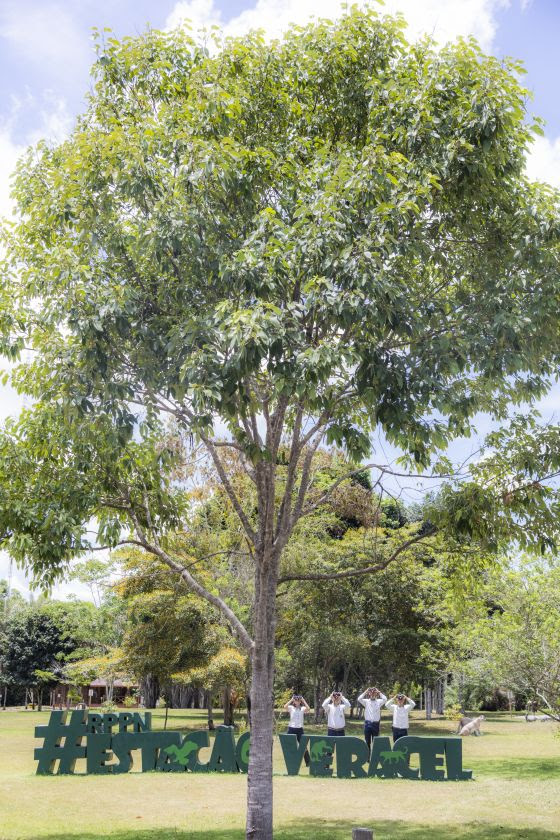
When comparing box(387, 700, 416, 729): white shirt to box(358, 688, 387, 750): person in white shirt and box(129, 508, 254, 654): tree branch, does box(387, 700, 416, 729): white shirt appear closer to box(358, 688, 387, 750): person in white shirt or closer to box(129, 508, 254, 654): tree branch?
box(358, 688, 387, 750): person in white shirt

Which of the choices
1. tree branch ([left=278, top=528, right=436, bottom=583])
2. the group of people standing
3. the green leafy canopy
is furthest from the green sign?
the green leafy canopy

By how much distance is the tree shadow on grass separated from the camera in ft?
33.1

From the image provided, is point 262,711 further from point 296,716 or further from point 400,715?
point 400,715

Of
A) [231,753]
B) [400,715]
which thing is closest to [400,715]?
[400,715]

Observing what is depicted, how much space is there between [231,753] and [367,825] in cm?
534

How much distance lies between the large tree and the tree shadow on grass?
115cm

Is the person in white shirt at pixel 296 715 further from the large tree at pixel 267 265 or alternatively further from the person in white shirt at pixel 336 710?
the large tree at pixel 267 265

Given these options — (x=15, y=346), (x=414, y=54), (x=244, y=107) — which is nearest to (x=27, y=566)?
(x=15, y=346)

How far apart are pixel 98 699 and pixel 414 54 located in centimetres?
5897

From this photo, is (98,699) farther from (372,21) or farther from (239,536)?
(372,21)

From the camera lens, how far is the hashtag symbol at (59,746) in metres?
15.9

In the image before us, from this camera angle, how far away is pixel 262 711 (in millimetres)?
9945

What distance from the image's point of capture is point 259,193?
968cm

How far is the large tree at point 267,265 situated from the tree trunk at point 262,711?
3 cm
